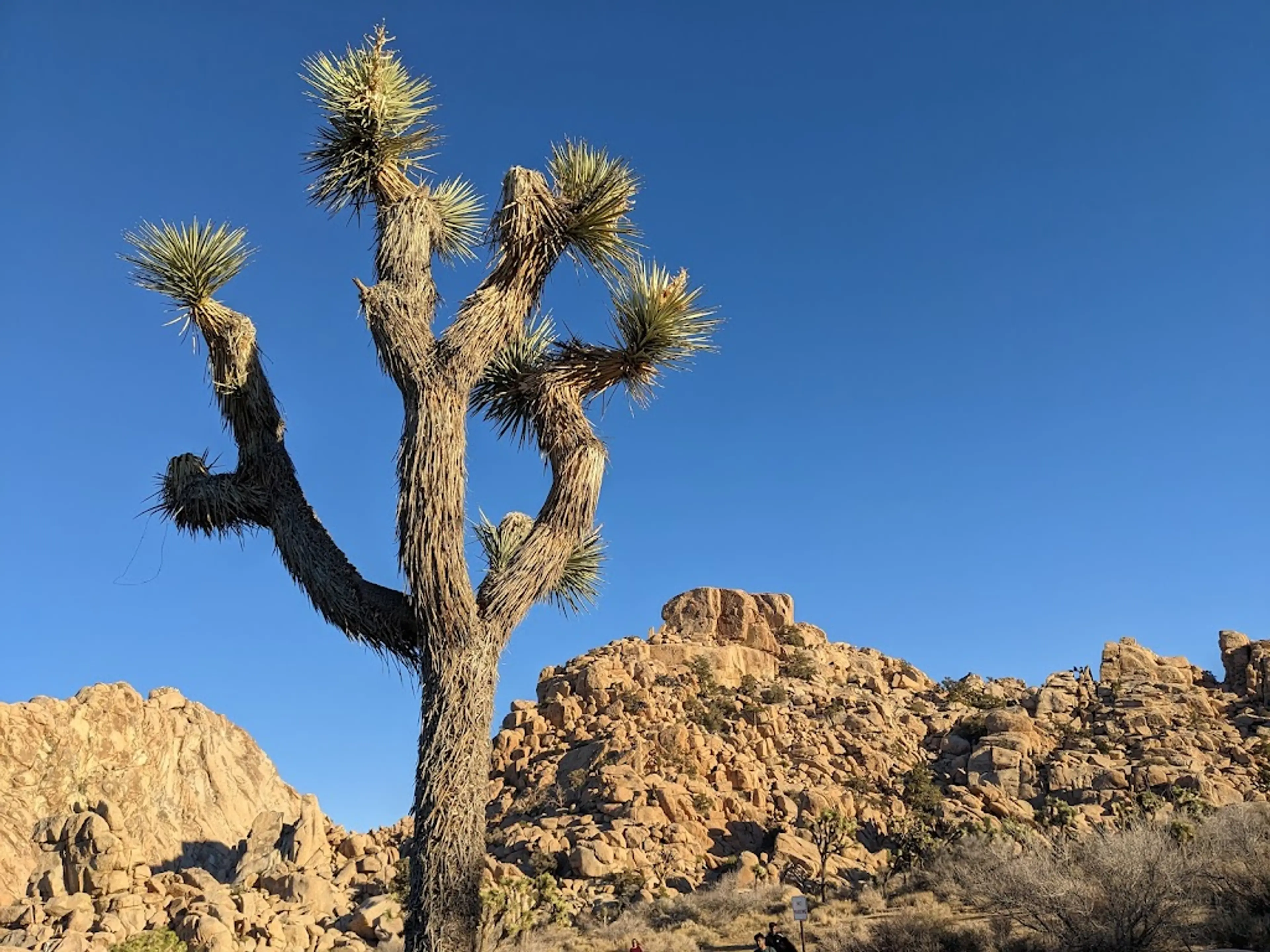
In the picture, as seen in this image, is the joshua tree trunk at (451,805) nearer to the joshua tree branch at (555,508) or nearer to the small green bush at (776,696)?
the joshua tree branch at (555,508)

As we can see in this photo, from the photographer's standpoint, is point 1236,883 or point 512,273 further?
point 1236,883

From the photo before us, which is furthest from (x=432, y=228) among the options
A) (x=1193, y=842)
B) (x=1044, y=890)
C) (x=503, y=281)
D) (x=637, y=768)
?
(x=637, y=768)

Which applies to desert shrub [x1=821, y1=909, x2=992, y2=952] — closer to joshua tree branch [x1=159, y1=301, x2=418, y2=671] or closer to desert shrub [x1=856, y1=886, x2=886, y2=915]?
desert shrub [x1=856, y1=886, x2=886, y2=915]

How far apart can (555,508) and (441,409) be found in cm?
118

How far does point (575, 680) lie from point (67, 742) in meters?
20.7

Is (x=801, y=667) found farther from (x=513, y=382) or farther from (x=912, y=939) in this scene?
(x=513, y=382)

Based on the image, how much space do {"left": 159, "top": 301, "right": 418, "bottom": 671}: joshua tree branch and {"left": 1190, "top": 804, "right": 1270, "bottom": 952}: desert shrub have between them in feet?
35.0

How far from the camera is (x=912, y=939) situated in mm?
14547

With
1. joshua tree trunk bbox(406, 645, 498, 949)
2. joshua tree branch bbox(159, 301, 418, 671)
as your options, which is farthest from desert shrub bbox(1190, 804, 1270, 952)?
joshua tree branch bbox(159, 301, 418, 671)

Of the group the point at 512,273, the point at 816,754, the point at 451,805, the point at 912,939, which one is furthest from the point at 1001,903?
the point at 816,754

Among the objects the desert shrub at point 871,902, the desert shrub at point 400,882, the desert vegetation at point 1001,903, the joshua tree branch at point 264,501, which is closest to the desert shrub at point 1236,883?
the desert vegetation at point 1001,903

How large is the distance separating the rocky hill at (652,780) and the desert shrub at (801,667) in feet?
0.53

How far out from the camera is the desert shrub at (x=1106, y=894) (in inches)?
488

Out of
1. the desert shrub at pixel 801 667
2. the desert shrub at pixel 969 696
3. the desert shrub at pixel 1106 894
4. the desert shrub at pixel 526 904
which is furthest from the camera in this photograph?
the desert shrub at pixel 801 667
